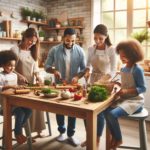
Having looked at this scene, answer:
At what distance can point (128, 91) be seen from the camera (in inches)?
90.1

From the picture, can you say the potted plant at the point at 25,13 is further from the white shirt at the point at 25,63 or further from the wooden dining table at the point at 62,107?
the wooden dining table at the point at 62,107

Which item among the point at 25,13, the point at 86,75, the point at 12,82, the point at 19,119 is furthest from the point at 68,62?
the point at 25,13

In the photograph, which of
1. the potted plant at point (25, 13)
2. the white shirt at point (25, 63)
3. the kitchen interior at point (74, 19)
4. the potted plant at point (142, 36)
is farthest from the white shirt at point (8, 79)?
the potted plant at point (25, 13)

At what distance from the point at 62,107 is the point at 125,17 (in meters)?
3.54

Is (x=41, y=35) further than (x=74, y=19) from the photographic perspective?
Yes

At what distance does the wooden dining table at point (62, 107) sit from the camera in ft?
6.31

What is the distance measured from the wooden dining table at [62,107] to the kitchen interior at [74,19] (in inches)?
78.9

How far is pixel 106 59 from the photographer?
3023 mm

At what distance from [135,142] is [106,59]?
3.87 ft

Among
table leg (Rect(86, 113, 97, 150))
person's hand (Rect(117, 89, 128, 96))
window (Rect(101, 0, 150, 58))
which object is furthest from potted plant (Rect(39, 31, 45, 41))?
table leg (Rect(86, 113, 97, 150))

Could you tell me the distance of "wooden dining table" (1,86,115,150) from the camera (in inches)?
75.7

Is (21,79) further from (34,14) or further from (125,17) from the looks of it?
(125,17)

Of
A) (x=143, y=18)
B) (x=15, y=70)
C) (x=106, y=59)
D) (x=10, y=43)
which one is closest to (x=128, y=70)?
(x=106, y=59)

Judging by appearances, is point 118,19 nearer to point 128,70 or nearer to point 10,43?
point 10,43
